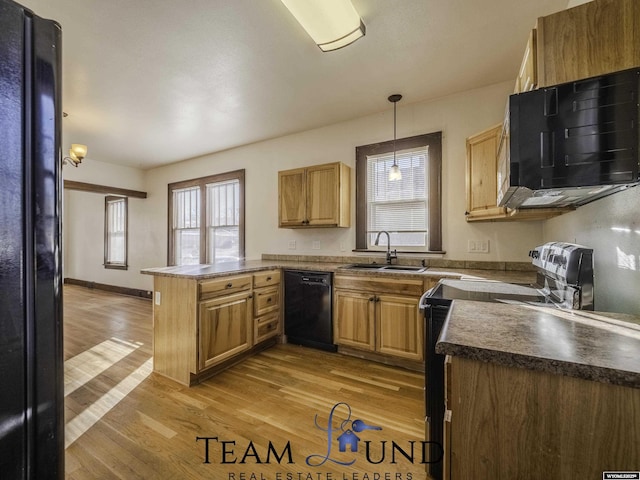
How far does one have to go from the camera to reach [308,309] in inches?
122

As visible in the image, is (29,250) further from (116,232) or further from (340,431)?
(116,232)

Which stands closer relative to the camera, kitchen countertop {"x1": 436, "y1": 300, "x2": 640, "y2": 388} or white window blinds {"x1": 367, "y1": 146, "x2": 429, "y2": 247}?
kitchen countertop {"x1": 436, "y1": 300, "x2": 640, "y2": 388}

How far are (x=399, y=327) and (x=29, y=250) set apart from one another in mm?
2524

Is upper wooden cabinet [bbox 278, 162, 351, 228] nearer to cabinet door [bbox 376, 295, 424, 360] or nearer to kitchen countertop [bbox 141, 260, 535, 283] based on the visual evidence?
kitchen countertop [bbox 141, 260, 535, 283]

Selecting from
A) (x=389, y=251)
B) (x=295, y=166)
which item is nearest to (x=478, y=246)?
(x=389, y=251)

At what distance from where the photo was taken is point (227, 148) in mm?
4625

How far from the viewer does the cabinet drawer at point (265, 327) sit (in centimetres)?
292

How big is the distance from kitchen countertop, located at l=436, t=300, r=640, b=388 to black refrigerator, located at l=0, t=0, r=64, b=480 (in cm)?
93

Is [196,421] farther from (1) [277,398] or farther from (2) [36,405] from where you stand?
(2) [36,405]

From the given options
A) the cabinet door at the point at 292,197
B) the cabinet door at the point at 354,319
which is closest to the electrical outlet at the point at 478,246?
the cabinet door at the point at 354,319

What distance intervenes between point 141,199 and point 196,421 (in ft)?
17.3

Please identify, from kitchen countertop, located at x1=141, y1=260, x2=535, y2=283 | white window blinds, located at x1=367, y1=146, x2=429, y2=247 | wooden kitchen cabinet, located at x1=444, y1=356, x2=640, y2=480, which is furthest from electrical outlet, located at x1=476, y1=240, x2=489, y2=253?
wooden kitchen cabinet, located at x1=444, y1=356, x2=640, y2=480

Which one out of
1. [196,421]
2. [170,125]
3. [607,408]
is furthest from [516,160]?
[170,125]

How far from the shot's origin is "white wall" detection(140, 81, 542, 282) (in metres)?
2.79
